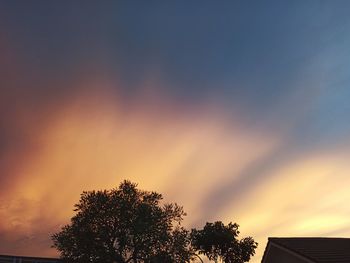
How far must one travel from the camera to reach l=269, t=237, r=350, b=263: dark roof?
32.7m

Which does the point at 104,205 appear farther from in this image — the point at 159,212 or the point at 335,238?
the point at 335,238

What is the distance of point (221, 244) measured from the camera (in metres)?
60.2

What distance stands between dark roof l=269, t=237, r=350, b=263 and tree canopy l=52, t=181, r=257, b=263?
18772mm

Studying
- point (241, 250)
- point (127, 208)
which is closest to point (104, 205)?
point (127, 208)

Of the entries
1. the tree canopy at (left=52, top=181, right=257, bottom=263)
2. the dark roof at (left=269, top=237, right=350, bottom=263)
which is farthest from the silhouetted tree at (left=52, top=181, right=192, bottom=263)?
the dark roof at (left=269, top=237, right=350, bottom=263)

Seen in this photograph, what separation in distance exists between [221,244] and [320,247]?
25.3 metres

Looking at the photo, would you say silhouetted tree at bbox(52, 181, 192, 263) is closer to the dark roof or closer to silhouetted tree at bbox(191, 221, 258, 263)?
silhouetted tree at bbox(191, 221, 258, 263)

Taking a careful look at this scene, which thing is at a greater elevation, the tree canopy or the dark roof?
the tree canopy

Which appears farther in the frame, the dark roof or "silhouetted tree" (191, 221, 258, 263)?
"silhouetted tree" (191, 221, 258, 263)

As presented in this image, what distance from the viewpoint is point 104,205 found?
178 feet

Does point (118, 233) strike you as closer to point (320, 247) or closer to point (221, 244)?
point (221, 244)

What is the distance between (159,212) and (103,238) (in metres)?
8.02

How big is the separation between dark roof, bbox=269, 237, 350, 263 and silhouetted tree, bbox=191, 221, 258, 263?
67.3 feet

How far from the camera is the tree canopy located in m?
52.4
